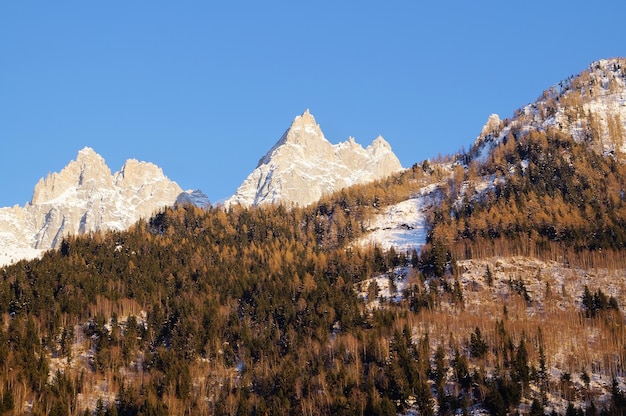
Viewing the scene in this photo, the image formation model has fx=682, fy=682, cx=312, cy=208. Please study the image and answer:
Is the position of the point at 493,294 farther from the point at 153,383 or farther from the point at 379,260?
the point at 153,383

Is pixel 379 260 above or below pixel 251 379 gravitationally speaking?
above

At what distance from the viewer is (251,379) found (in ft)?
461

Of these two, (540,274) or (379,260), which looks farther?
(379,260)

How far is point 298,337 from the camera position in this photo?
506ft

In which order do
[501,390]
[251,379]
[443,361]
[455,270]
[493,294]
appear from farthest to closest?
[455,270]
[493,294]
[251,379]
[443,361]
[501,390]

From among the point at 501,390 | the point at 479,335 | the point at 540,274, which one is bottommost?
the point at 501,390

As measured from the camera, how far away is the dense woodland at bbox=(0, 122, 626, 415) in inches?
4899

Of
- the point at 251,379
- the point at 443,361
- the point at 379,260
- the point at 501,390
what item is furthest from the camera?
the point at 379,260

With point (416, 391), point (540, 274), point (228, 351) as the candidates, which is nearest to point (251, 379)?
point (228, 351)

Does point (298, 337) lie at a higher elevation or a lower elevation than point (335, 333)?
lower

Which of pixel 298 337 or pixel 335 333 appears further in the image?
pixel 335 333

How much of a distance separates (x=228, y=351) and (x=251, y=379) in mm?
14560

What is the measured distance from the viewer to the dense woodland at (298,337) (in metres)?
124

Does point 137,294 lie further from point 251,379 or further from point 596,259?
point 596,259
